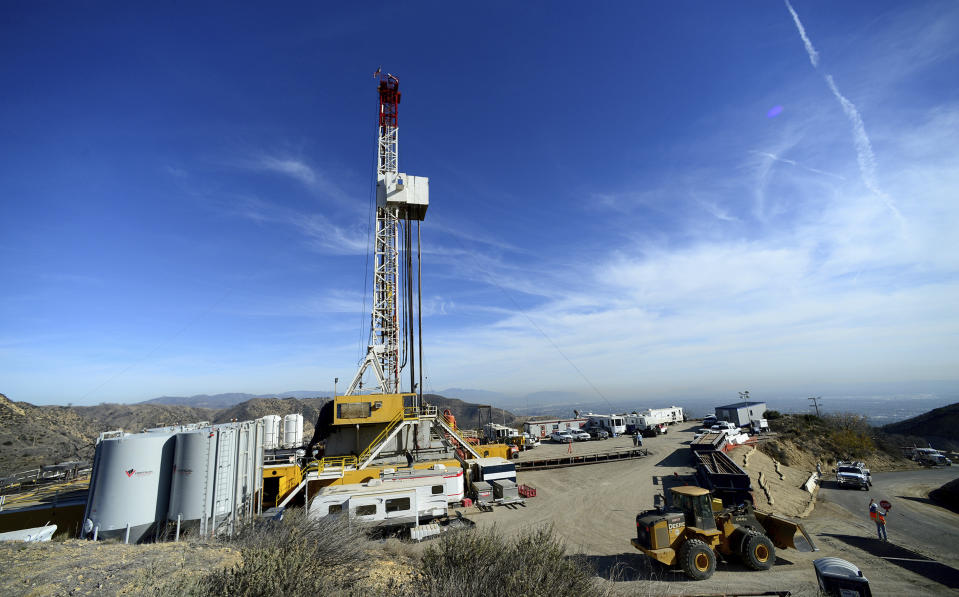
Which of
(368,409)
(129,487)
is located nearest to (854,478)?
(368,409)

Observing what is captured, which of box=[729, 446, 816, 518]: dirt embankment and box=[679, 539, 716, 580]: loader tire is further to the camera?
box=[729, 446, 816, 518]: dirt embankment

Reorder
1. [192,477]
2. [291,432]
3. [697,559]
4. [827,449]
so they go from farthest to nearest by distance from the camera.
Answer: [827,449] < [291,432] < [697,559] < [192,477]

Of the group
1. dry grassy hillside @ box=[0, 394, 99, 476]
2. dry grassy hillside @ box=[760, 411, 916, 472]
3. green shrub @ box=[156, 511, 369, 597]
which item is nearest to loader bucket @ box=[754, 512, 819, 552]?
green shrub @ box=[156, 511, 369, 597]

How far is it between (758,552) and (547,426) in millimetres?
28930

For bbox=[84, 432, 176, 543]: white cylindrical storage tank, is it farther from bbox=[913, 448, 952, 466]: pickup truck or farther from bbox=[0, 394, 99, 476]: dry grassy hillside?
bbox=[913, 448, 952, 466]: pickup truck

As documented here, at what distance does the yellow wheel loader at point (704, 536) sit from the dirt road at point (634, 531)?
1.15 feet

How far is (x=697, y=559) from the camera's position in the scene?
909 cm

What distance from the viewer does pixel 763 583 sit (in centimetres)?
880

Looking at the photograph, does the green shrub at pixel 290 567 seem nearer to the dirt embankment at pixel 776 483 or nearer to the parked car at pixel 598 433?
the dirt embankment at pixel 776 483

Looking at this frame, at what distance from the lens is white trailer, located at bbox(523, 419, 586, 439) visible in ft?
121

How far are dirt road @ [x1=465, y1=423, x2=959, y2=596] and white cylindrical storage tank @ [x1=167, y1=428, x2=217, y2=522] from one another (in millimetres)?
7049

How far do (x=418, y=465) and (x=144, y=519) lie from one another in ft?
32.1

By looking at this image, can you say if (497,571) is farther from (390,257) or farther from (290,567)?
(390,257)

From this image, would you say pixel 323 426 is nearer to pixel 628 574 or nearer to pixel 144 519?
pixel 144 519
